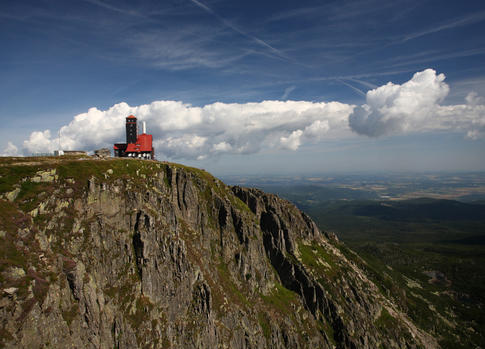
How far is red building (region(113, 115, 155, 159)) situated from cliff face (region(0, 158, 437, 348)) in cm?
1644

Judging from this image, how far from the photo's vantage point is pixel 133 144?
383ft

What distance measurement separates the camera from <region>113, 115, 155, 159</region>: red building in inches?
4577

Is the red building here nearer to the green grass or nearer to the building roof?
the building roof

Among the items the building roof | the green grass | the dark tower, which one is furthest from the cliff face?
the dark tower

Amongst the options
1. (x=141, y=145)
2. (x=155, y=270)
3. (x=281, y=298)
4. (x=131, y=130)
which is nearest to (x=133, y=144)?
(x=141, y=145)

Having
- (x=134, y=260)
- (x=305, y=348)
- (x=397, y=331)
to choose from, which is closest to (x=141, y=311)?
(x=134, y=260)

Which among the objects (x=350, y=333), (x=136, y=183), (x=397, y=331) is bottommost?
(x=397, y=331)

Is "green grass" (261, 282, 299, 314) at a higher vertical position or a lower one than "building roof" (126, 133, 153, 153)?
lower

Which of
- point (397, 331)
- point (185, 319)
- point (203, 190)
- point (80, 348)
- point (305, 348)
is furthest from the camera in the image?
point (397, 331)

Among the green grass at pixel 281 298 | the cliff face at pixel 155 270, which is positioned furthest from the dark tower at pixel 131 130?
the green grass at pixel 281 298

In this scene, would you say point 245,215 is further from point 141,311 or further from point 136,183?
point 141,311

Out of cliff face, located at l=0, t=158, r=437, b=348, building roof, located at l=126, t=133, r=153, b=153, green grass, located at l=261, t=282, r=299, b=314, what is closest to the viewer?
cliff face, located at l=0, t=158, r=437, b=348

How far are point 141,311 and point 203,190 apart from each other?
6336 centimetres

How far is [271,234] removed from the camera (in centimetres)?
15250
